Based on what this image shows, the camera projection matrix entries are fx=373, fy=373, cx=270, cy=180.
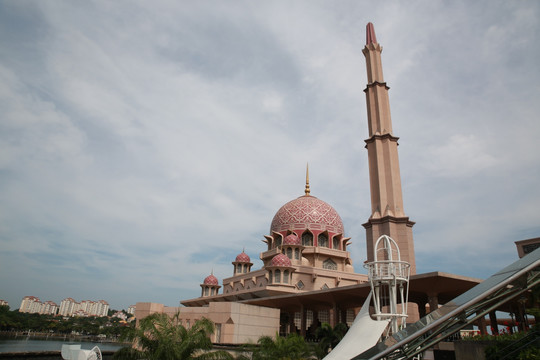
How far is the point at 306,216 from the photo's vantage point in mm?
34750

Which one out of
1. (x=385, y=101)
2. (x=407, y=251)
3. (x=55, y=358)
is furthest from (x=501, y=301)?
(x=55, y=358)

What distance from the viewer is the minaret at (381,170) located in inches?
817

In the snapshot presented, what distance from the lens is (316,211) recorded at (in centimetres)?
3531

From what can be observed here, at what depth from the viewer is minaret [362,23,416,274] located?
20750 mm

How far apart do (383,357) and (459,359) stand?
5269 mm

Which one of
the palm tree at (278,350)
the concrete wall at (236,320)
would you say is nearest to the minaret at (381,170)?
the concrete wall at (236,320)

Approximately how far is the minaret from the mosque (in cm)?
6

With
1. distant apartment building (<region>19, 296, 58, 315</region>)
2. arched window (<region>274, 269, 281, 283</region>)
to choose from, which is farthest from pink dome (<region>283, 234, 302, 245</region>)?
distant apartment building (<region>19, 296, 58, 315</region>)

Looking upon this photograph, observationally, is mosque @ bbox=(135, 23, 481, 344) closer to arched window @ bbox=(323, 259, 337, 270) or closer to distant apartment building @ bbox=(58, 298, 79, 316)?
arched window @ bbox=(323, 259, 337, 270)

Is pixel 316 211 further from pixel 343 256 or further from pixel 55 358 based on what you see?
pixel 55 358

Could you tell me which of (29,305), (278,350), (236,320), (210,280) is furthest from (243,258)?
(29,305)

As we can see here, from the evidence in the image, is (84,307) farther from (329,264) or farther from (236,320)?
(236,320)

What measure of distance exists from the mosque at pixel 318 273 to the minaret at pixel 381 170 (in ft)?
0.18

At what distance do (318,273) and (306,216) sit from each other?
622 centimetres
